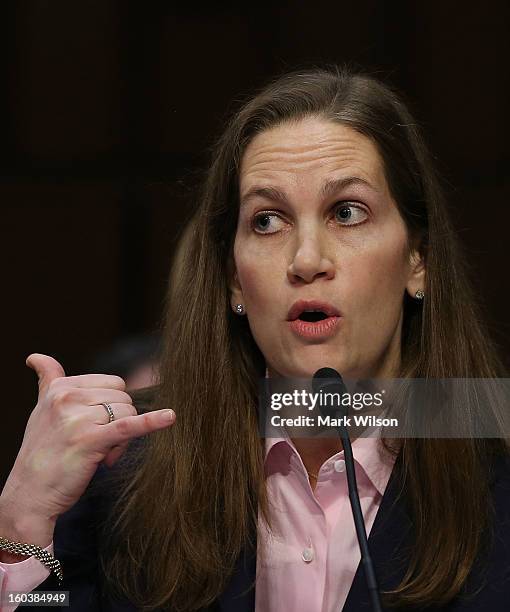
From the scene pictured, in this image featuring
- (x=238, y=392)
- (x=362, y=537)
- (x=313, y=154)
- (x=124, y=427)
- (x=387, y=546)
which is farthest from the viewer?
(x=238, y=392)

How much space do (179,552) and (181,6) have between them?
1409mm

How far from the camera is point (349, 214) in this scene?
4.82ft

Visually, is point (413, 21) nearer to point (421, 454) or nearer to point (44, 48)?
point (44, 48)

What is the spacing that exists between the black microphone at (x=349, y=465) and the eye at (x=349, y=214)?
0.91 ft

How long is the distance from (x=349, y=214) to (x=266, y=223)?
0.12 meters

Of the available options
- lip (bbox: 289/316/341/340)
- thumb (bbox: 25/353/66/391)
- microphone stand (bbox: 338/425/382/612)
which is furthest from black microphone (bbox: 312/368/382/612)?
thumb (bbox: 25/353/66/391)

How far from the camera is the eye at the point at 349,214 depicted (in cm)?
146

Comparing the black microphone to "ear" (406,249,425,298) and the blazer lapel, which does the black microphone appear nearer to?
the blazer lapel

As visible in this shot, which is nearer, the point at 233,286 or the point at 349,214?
the point at 349,214

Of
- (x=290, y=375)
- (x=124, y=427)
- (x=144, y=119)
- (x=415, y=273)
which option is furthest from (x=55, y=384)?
(x=144, y=119)

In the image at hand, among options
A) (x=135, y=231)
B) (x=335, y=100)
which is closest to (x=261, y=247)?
(x=335, y=100)

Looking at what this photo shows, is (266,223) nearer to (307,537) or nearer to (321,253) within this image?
(321,253)

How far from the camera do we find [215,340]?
1.62 meters

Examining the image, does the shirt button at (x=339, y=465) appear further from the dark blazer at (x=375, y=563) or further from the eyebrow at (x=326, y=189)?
the eyebrow at (x=326, y=189)
